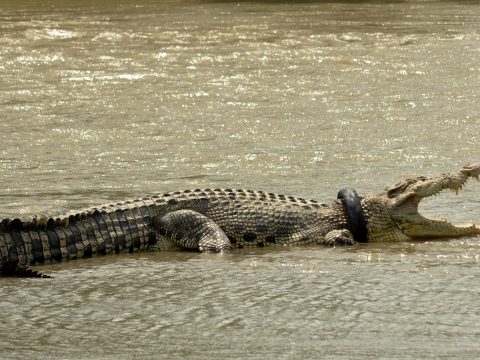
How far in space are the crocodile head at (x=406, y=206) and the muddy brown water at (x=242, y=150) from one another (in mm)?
323

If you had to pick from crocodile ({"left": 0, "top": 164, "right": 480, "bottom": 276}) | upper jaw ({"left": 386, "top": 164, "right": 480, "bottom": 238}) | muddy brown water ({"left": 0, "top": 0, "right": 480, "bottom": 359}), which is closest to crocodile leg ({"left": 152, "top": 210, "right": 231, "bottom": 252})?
crocodile ({"left": 0, "top": 164, "right": 480, "bottom": 276})

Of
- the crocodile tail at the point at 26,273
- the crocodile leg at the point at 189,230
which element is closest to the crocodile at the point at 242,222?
the crocodile leg at the point at 189,230

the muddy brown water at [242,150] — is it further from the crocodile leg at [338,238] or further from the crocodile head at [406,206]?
the crocodile head at [406,206]

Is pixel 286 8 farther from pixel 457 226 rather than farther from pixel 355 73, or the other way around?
pixel 457 226

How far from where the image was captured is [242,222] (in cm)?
799

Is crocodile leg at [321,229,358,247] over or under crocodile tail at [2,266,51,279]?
over

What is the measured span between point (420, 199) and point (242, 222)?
4.25 feet

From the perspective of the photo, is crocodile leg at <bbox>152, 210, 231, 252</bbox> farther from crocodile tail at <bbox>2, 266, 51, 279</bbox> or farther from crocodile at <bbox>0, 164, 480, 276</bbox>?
crocodile tail at <bbox>2, 266, 51, 279</bbox>

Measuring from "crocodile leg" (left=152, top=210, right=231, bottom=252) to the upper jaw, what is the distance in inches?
50.3

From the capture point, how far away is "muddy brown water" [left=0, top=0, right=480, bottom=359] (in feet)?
18.6

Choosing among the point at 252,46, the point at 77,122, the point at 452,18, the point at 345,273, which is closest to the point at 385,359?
the point at 345,273

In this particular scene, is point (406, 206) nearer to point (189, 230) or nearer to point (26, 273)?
point (189, 230)

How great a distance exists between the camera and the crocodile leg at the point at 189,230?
777cm

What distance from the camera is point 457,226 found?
7.89m
